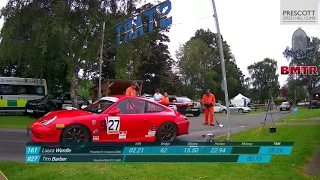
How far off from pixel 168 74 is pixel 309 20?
85.0ft

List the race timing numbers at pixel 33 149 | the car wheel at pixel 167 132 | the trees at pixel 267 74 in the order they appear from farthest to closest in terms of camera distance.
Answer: the trees at pixel 267 74
the car wheel at pixel 167 132
the race timing numbers at pixel 33 149

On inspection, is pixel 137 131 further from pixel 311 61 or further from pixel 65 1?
pixel 65 1

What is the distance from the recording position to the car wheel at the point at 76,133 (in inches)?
281

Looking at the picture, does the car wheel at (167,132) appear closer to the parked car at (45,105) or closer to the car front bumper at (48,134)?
the car front bumper at (48,134)

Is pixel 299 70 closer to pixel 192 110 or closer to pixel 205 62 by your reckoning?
pixel 192 110

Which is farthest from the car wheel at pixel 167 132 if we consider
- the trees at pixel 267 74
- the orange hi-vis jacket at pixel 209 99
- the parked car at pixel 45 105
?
the parked car at pixel 45 105

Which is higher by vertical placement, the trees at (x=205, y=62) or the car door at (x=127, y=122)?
the trees at (x=205, y=62)

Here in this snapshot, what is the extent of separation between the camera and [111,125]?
762cm

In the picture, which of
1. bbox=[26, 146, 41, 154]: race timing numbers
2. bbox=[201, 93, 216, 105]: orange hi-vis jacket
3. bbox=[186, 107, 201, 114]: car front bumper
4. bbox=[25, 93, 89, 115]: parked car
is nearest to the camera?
bbox=[26, 146, 41, 154]: race timing numbers

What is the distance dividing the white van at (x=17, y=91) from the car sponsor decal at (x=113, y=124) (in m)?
16.0

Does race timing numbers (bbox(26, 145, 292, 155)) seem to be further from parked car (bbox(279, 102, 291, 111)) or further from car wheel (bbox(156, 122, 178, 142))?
parked car (bbox(279, 102, 291, 111))

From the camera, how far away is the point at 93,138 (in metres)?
7.41

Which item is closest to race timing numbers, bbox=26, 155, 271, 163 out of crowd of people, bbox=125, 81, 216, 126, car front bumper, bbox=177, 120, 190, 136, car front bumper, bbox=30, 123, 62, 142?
car front bumper, bbox=30, 123, 62, 142

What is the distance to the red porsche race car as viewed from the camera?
7176 mm
